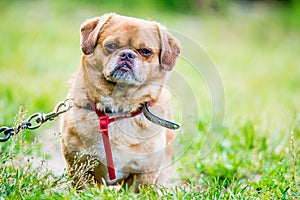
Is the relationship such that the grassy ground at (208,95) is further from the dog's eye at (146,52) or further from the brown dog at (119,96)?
the dog's eye at (146,52)

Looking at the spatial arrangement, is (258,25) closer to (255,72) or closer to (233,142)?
(255,72)

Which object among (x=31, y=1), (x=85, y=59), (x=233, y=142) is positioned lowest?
(x=233, y=142)

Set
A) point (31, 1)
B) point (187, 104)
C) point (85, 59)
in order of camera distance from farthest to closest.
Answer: point (31, 1) < point (187, 104) < point (85, 59)

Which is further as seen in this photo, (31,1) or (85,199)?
(31,1)

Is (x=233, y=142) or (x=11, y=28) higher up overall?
(x=11, y=28)

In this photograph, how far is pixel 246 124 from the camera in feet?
14.7

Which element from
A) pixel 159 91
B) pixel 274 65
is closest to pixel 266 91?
pixel 274 65

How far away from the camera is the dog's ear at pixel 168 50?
3.24m

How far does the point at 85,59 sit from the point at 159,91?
0.52 metres

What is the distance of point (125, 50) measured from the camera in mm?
3107

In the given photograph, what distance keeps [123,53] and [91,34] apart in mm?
274

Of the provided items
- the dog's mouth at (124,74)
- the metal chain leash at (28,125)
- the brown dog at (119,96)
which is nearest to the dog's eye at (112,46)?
the brown dog at (119,96)

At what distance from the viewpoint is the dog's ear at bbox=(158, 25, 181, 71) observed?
10.6 feet

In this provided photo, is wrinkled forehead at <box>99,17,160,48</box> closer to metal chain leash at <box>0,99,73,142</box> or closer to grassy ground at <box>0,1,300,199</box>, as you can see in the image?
metal chain leash at <box>0,99,73,142</box>
